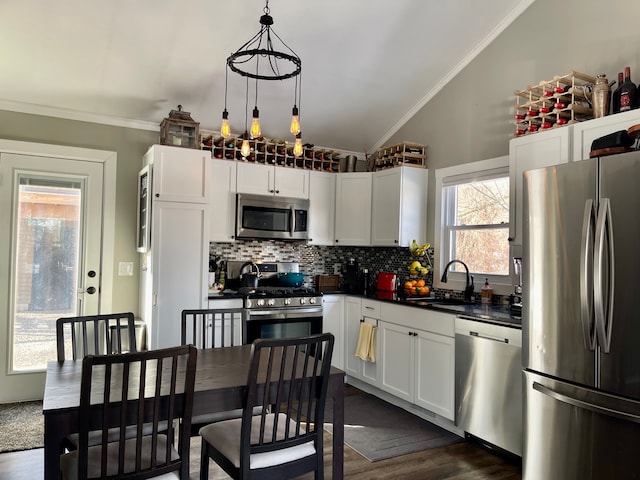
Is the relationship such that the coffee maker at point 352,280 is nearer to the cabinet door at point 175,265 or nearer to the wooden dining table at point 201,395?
the cabinet door at point 175,265

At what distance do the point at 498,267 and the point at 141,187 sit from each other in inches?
125

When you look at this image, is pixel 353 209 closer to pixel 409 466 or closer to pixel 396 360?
pixel 396 360

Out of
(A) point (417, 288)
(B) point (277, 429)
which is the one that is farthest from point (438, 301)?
(B) point (277, 429)

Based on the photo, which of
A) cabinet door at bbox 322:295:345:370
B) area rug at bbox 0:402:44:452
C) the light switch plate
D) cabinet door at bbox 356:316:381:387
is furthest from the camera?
cabinet door at bbox 322:295:345:370

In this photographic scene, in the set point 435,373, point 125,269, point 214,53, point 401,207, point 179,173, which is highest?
point 214,53

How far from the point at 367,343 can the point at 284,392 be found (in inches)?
89.1

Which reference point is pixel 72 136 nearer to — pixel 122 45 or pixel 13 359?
pixel 122 45

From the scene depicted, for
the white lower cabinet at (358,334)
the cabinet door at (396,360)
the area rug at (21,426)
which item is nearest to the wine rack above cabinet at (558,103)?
the cabinet door at (396,360)

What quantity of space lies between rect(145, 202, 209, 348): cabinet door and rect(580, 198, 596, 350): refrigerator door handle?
9.52ft

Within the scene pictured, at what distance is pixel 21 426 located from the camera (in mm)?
3459

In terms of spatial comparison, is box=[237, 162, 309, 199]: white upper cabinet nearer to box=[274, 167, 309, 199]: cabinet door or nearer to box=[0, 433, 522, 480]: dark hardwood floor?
box=[274, 167, 309, 199]: cabinet door

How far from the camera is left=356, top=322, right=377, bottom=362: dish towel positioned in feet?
14.0

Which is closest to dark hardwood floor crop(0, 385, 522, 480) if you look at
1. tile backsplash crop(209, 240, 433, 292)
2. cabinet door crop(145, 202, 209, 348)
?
cabinet door crop(145, 202, 209, 348)

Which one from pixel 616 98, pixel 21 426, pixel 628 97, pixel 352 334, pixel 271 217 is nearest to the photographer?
pixel 628 97
